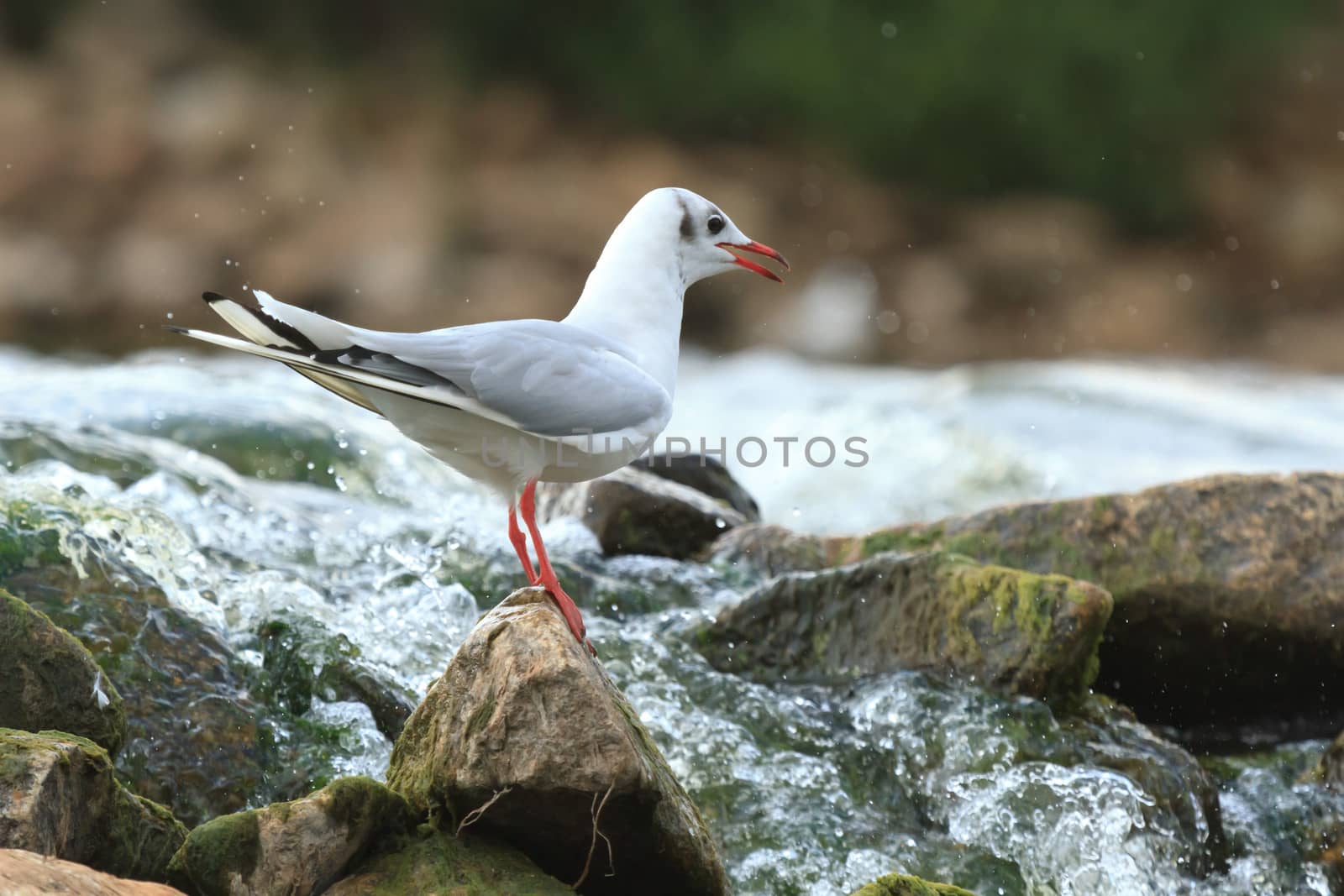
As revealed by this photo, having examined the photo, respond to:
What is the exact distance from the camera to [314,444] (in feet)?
23.6

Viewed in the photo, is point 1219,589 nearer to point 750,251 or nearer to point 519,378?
point 750,251

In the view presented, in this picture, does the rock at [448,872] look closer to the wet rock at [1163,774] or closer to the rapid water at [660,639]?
the rapid water at [660,639]

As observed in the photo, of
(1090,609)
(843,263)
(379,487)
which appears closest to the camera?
(1090,609)

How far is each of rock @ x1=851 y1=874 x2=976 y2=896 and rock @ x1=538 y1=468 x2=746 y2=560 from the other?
265 centimetres

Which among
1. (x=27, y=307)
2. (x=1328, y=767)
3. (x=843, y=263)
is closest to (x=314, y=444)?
(x=1328, y=767)

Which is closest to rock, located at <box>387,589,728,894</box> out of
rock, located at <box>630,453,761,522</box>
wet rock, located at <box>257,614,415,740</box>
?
wet rock, located at <box>257,614,415,740</box>

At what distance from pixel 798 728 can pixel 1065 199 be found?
1400 centimetres

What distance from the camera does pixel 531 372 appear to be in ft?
12.0

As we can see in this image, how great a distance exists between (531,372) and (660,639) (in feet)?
5.45

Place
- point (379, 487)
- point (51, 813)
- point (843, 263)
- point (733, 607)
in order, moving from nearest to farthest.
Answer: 1. point (51, 813)
2. point (733, 607)
3. point (379, 487)
4. point (843, 263)

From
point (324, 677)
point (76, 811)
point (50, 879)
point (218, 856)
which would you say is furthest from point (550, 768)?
point (324, 677)

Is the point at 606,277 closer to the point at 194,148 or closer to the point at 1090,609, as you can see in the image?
the point at 1090,609

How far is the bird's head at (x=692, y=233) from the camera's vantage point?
4.26 meters

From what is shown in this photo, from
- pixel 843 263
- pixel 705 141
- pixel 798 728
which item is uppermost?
pixel 705 141
